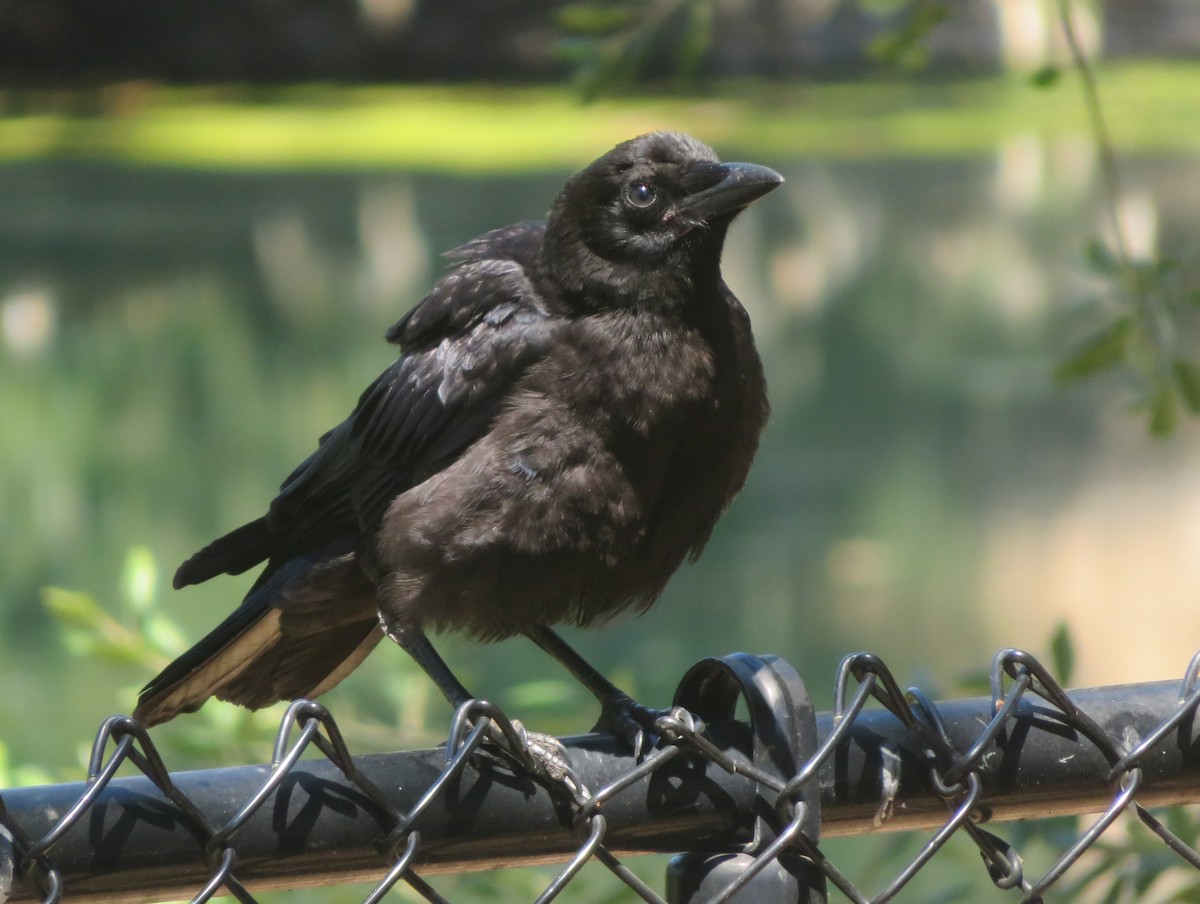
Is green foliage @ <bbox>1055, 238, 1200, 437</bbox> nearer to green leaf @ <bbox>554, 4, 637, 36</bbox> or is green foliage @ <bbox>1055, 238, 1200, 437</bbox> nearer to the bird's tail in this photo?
green leaf @ <bbox>554, 4, 637, 36</bbox>

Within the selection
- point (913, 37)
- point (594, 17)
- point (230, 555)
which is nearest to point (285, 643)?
point (230, 555)

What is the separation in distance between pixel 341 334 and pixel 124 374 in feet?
A: 3.75

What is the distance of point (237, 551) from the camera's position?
9.15 feet

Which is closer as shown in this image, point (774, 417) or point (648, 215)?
point (648, 215)

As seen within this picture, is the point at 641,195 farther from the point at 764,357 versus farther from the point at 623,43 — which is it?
the point at 764,357

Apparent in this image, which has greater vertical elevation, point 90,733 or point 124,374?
point 124,374

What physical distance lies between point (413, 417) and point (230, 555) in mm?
381

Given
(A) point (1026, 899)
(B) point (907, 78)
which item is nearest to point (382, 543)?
(A) point (1026, 899)

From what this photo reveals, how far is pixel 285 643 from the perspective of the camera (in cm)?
274

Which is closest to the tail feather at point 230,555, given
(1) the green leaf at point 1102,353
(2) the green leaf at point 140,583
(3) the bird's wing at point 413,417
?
(3) the bird's wing at point 413,417

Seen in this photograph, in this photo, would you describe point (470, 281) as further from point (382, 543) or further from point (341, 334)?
point (341, 334)

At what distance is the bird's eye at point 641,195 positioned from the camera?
8.77ft

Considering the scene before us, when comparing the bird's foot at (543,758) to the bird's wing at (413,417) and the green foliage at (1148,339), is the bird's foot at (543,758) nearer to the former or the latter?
the bird's wing at (413,417)

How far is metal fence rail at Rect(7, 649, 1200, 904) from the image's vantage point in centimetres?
132
